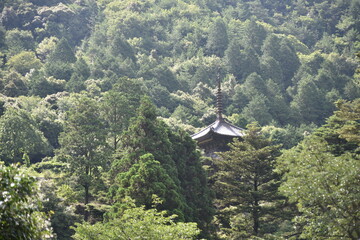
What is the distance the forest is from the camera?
82.9 feet

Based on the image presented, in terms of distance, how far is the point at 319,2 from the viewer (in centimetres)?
16225

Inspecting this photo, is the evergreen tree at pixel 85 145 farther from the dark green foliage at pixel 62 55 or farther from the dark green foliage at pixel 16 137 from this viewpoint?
the dark green foliage at pixel 62 55

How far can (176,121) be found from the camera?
233 feet

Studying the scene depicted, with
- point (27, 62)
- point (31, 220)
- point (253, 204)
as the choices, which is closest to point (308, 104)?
point (27, 62)

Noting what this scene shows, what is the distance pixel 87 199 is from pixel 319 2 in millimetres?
136437

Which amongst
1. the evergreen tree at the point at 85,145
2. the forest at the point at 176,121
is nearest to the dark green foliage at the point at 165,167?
the forest at the point at 176,121

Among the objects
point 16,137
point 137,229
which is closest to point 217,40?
point 16,137

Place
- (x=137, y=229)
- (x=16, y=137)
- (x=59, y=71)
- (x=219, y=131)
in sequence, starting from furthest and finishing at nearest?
1. (x=59, y=71)
2. (x=219, y=131)
3. (x=16, y=137)
4. (x=137, y=229)

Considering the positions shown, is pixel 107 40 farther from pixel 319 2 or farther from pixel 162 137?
pixel 162 137

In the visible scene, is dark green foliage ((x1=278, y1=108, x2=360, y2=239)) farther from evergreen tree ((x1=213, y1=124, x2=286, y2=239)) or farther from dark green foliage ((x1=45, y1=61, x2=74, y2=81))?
dark green foliage ((x1=45, y1=61, x2=74, y2=81))

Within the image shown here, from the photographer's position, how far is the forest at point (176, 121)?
25.3 meters

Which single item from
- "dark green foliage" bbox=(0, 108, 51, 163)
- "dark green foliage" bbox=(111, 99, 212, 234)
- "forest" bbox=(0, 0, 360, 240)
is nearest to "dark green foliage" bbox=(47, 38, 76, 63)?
"forest" bbox=(0, 0, 360, 240)

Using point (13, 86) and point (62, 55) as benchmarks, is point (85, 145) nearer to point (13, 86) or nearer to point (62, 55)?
point (13, 86)

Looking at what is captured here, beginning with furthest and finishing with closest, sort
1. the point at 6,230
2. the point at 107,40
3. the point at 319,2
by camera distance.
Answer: the point at 319,2 → the point at 107,40 → the point at 6,230
